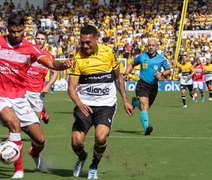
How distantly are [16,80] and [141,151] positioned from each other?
13.8 ft

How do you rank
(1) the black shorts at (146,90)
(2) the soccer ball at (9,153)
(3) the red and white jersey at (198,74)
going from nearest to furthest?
(2) the soccer ball at (9,153)
(1) the black shorts at (146,90)
(3) the red and white jersey at (198,74)

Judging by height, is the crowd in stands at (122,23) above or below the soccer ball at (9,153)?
below

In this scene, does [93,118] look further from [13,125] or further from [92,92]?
[13,125]

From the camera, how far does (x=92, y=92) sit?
10.7 m

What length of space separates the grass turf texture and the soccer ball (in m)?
0.61

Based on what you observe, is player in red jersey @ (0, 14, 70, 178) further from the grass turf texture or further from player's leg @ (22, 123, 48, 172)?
the grass turf texture

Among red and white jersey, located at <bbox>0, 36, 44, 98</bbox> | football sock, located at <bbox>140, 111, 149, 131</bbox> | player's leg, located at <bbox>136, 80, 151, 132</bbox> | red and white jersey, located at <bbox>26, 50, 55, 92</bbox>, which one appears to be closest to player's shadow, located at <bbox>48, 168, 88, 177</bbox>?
red and white jersey, located at <bbox>0, 36, 44, 98</bbox>

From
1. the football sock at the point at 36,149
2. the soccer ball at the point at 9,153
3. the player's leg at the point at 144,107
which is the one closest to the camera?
the soccer ball at the point at 9,153

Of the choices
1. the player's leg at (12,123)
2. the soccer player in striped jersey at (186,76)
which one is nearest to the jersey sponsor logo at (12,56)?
the player's leg at (12,123)

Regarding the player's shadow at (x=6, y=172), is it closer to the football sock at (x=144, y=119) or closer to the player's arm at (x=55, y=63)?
the player's arm at (x=55, y=63)

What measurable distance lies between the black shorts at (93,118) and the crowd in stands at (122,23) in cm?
3521

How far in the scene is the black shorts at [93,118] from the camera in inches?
419

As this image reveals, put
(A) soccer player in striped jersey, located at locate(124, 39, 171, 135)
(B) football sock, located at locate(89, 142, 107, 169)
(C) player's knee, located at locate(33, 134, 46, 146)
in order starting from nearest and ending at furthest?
(B) football sock, located at locate(89, 142, 107, 169) < (C) player's knee, located at locate(33, 134, 46, 146) < (A) soccer player in striped jersey, located at locate(124, 39, 171, 135)

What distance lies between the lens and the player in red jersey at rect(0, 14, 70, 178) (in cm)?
1029
